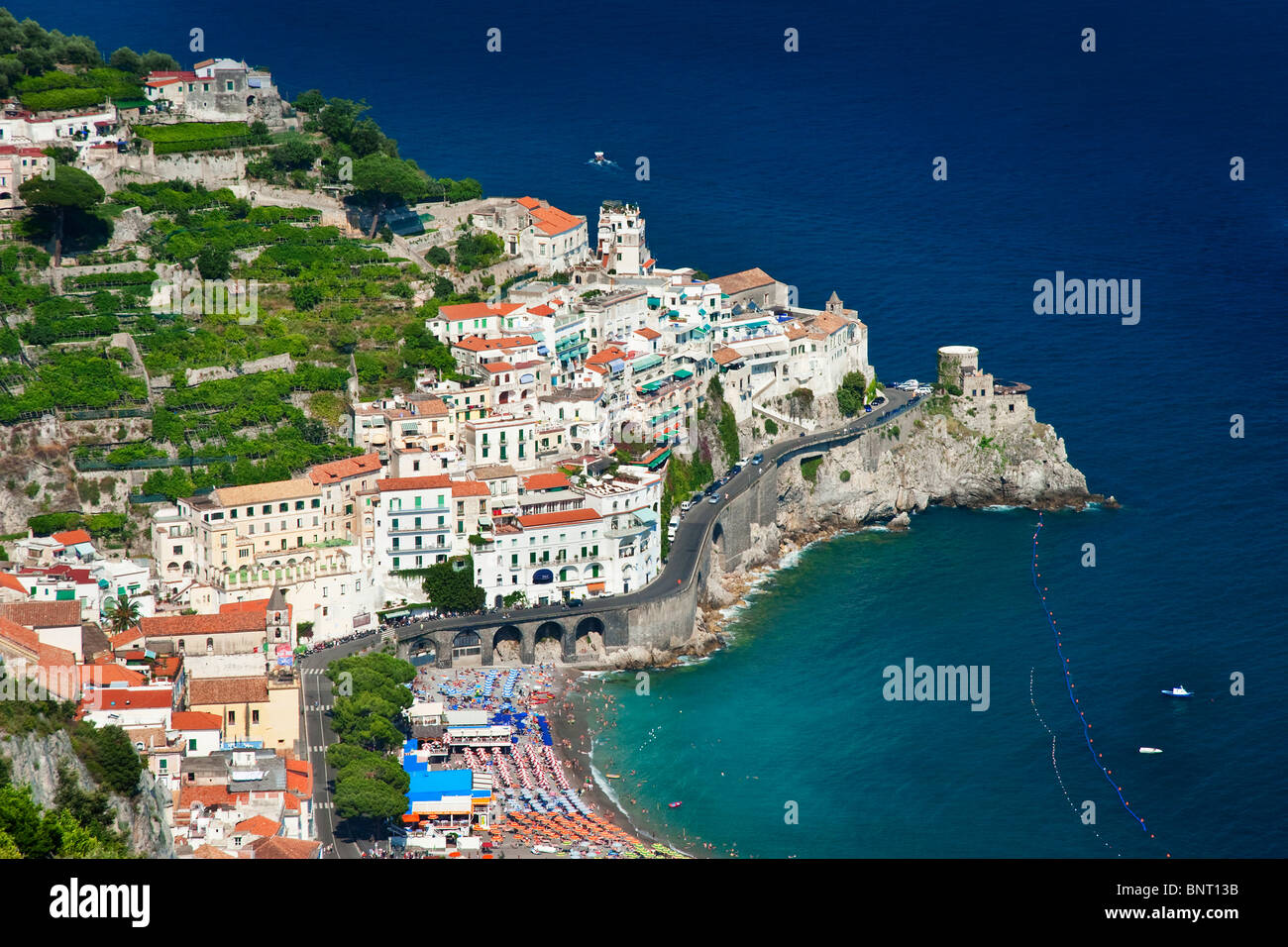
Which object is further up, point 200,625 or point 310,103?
point 310,103

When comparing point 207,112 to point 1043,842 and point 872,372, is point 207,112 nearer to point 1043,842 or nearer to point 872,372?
point 872,372

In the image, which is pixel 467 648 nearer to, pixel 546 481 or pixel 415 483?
pixel 415 483

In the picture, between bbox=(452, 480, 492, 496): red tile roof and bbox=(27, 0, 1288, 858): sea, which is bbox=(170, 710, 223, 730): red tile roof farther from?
bbox=(452, 480, 492, 496): red tile roof

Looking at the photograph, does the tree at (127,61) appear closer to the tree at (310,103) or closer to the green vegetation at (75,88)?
the green vegetation at (75,88)

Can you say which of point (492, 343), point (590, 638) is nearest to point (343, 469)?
point (590, 638)

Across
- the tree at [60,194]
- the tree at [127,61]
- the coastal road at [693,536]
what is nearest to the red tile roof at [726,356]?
the coastal road at [693,536]

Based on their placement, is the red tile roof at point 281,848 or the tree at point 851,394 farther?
the tree at point 851,394
